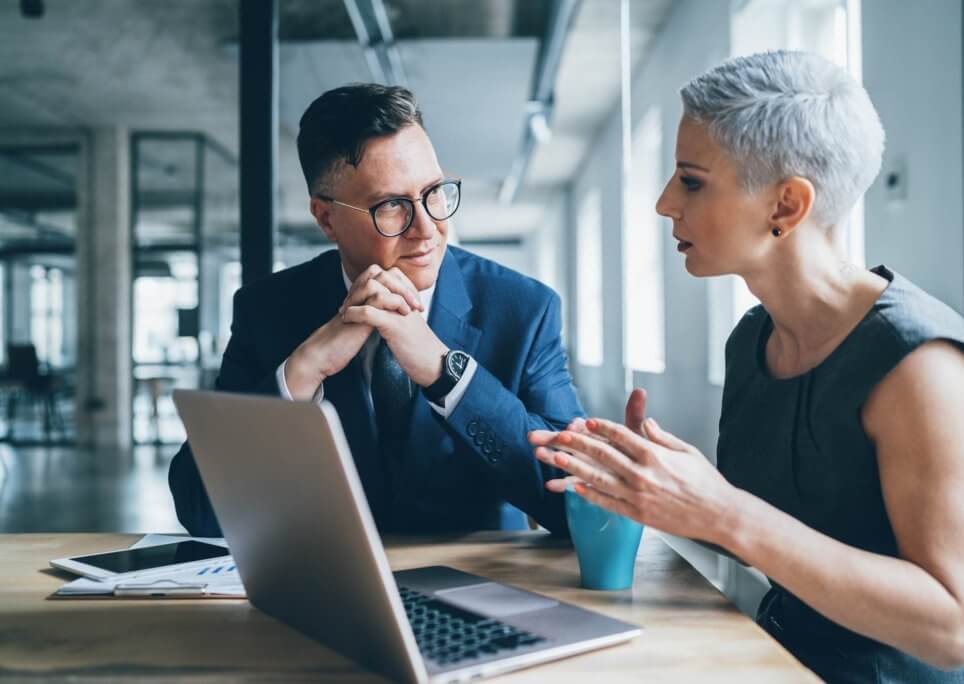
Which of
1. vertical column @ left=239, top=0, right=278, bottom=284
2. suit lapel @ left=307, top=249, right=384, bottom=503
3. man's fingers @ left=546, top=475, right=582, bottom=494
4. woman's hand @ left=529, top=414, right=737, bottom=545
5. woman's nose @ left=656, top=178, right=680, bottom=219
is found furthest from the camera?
vertical column @ left=239, top=0, right=278, bottom=284

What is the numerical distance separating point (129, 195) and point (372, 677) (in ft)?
15.8

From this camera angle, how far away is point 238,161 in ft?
8.64

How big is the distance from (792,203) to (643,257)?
20.9 ft

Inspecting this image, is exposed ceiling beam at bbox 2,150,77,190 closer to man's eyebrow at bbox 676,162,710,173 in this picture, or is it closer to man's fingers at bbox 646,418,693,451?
man's eyebrow at bbox 676,162,710,173

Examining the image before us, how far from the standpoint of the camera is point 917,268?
8.30 ft

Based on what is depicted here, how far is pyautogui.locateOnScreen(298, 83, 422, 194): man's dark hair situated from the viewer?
1.71 meters

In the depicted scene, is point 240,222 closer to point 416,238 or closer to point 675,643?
point 416,238

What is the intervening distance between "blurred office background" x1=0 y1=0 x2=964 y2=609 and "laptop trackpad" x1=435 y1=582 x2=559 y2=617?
0.73 metres

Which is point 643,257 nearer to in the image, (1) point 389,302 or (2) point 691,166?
(1) point 389,302

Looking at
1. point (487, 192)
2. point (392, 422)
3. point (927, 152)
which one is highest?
point (487, 192)

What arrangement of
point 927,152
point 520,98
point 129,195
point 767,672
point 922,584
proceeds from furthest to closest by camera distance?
point 520,98 → point 129,195 → point 927,152 → point 922,584 → point 767,672

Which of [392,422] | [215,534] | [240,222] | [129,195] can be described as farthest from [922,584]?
[129,195]

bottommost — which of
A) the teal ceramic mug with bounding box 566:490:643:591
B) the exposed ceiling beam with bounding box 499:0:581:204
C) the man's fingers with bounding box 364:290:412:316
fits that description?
the teal ceramic mug with bounding box 566:490:643:591

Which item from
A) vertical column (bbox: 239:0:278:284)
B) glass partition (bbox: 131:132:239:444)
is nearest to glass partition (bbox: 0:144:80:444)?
glass partition (bbox: 131:132:239:444)
